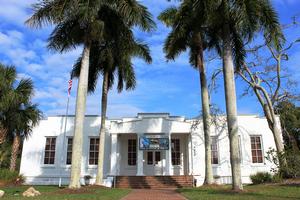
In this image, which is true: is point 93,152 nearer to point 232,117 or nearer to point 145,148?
point 145,148

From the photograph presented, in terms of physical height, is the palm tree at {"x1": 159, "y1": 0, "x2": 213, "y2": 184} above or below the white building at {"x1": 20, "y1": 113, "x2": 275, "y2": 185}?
above

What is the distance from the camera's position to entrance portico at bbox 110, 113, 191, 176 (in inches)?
854

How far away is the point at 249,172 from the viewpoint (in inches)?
874

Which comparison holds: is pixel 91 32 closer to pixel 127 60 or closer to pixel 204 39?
pixel 127 60

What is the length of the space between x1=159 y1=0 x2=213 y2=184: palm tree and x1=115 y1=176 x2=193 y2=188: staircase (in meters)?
3.62

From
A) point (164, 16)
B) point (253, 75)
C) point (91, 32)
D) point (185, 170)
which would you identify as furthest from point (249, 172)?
point (91, 32)

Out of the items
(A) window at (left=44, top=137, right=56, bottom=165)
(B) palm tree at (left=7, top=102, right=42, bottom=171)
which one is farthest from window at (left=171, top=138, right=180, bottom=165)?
(B) palm tree at (left=7, top=102, right=42, bottom=171)

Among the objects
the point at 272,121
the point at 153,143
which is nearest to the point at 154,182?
the point at 153,143

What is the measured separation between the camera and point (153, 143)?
21734 mm

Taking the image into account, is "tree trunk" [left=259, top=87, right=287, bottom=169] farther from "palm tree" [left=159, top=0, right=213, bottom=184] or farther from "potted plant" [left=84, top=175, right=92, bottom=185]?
"potted plant" [left=84, top=175, right=92, bottom=185]

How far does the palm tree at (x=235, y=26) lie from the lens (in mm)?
12742

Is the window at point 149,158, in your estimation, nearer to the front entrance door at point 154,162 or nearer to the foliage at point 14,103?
the front entrance door at point 154,162

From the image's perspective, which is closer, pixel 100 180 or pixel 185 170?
pixel 100 180

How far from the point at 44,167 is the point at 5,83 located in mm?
7638
